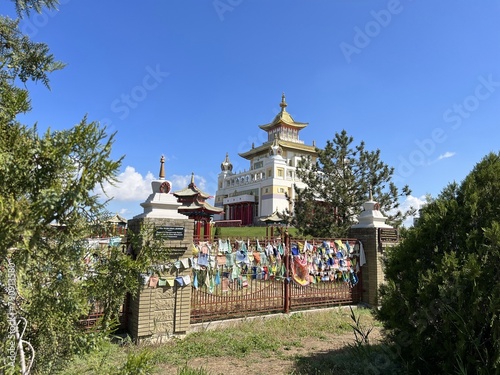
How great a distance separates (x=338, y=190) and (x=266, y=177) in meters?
29.9

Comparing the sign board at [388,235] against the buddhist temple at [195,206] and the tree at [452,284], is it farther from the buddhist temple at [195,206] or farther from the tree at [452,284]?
the buddhist temple at [195,206]

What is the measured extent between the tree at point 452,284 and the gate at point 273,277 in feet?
11.0

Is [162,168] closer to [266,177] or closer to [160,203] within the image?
[160,203]

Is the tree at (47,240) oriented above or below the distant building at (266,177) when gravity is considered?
below

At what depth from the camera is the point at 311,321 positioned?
725 centimetres

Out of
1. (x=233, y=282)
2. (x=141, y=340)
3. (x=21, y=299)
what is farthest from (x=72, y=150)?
(x=233, y=282)

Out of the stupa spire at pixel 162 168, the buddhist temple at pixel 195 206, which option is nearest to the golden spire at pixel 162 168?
the stupa spire at pixel 162 168

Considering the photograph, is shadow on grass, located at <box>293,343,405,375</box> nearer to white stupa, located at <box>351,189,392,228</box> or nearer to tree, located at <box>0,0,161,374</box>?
tree, located at <box>0,0,161,374</box>

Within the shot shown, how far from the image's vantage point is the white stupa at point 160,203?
233 inches

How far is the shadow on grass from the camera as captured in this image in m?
4.12

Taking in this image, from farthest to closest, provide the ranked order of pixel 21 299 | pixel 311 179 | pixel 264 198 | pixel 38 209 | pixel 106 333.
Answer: pixel 264 198 → pixel 311 179 → pixel 106 333 → pixel 21 299 → pixel 38 209

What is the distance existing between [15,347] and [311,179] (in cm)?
1339

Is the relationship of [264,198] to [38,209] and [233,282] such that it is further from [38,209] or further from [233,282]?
[38,209]

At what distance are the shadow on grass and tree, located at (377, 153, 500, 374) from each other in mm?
361
